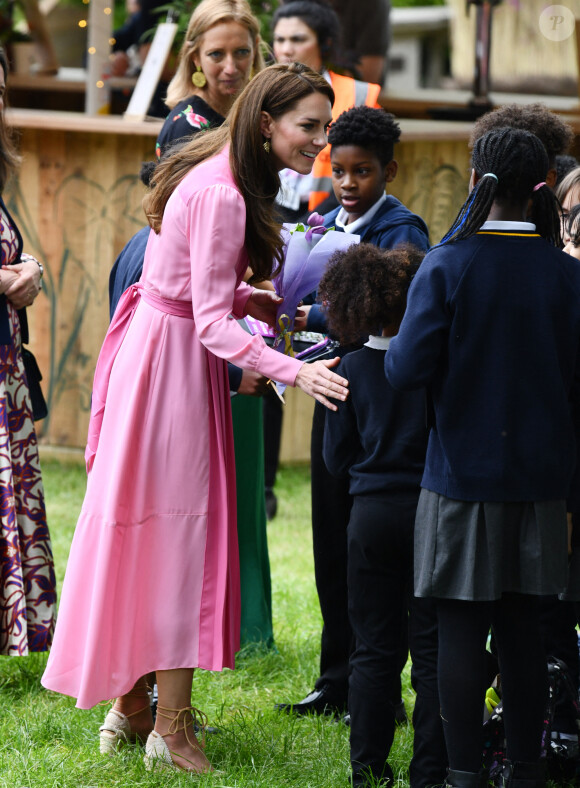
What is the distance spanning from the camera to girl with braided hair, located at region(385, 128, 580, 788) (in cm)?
283

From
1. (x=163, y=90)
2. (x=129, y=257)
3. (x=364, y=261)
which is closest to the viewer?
(x=364, y=261)

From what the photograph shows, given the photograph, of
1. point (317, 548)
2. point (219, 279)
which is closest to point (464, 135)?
point (317, 548)

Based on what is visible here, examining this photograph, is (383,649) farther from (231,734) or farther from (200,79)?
(200,79)

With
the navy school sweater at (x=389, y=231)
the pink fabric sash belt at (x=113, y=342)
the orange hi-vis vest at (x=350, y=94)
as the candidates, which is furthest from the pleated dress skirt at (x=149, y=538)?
the orange hi-vis vest at (x=350, y=94)

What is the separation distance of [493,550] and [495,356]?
500 millimetres

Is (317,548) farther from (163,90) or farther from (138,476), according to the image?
(163,90)

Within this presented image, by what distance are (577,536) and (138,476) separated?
1.29m

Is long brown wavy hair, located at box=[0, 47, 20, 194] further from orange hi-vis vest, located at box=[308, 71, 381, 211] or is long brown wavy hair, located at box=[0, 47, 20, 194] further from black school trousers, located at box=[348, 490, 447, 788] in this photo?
black school trousers, located at box=[348, 490, 447, 788]

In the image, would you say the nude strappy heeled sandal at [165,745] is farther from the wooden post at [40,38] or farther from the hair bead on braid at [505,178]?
the wooden post at [40,38]

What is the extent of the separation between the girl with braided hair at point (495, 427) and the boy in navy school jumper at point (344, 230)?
2.46ft

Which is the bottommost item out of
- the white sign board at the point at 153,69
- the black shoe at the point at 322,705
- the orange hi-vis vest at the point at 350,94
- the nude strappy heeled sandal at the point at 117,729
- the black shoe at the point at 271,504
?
the black shoe at the point at 271,504

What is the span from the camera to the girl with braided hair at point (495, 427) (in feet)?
9.30

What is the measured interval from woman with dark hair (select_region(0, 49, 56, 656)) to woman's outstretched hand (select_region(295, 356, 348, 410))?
1591mm

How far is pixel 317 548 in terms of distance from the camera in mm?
4012
